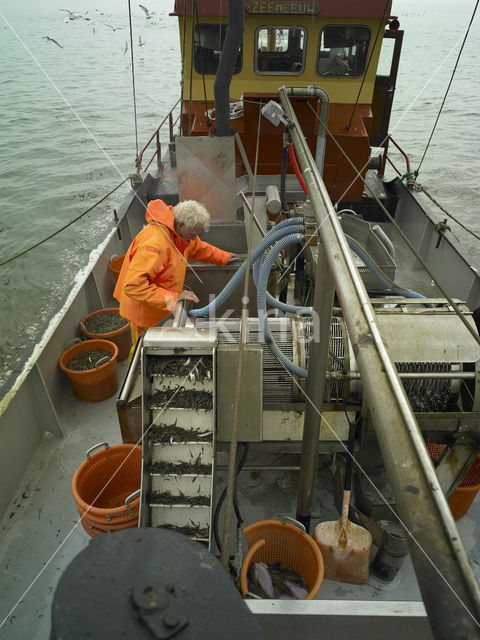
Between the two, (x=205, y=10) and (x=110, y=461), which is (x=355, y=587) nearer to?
(x=110, y=461)

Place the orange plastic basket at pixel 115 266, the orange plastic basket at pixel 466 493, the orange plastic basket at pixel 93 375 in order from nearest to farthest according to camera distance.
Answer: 1. the orange plastic basket at pixel 466 493
2. the orange plastic basket at pixel 93 375
3. the orange plastic basket at pixel 115 266

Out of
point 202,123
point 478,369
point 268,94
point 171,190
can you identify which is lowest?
point 171,190

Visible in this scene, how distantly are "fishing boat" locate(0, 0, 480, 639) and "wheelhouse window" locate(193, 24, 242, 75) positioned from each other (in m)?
2.48

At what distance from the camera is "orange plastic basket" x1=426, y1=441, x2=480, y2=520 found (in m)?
2.90

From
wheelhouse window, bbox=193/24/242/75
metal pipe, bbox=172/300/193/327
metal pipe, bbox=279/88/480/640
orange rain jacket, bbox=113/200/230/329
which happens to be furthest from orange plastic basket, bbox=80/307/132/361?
wheelhouse window, bbox=193/24/242/75

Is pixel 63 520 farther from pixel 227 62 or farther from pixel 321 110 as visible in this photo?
pixel 227 62

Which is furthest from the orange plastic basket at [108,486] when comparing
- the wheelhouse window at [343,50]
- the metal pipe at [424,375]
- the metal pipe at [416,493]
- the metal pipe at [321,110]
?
the wheelhouse window at [343,50]

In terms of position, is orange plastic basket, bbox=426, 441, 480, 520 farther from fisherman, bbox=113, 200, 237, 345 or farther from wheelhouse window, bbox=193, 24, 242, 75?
wheelhouse window, bbox=193, 24, 242, 75

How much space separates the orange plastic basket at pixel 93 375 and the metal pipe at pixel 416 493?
3.14 meters

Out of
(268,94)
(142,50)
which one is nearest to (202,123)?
(268,94)

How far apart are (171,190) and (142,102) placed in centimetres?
1641

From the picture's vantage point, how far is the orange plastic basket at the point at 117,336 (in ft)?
14.7

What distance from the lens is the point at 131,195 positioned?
673 centimetres

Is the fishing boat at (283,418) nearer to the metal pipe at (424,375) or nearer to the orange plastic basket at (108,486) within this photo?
the metal pipe at (424,375)
